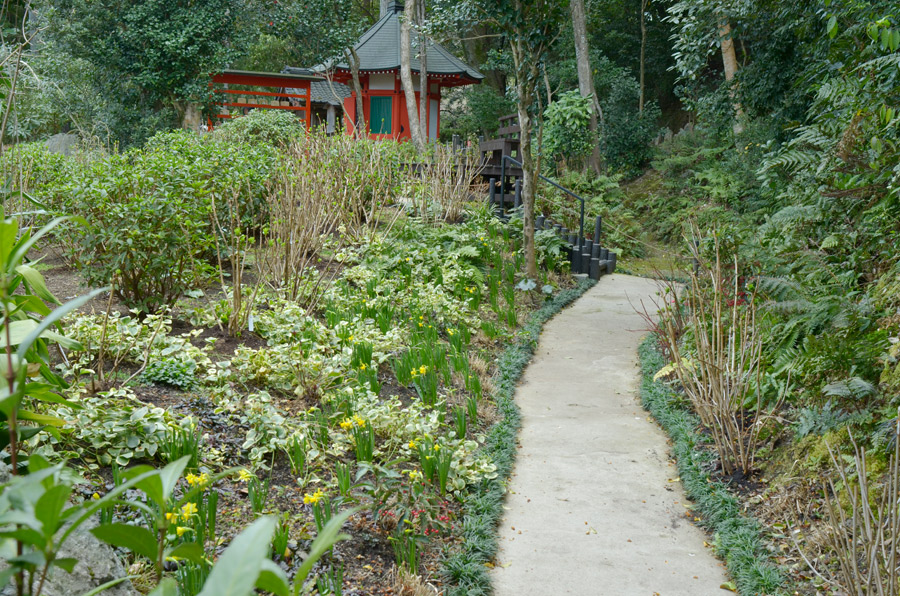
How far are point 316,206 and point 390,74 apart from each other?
1813cm

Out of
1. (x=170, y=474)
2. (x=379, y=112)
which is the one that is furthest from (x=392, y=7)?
(x=170, y=474)

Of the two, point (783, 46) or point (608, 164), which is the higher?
point (783, 46)

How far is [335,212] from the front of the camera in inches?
322

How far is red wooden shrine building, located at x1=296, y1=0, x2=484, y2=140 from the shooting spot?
2320 centimetres

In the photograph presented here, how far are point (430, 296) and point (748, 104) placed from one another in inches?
316

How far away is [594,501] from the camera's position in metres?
4.16

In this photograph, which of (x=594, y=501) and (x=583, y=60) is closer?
(x=594, y=501)

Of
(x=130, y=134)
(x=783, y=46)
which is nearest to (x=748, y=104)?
(x=783, y=46)

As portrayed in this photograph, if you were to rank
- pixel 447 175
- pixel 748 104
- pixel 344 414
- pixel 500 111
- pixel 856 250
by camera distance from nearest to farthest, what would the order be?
1. pixel 344 414
2. pixel 856 250
3. pixel 447 175
4. pixel 748 104
5. pixel 500 111

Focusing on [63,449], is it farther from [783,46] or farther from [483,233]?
[783,46]

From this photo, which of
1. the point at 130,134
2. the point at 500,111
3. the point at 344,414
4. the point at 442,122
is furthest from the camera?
the point at 442,122

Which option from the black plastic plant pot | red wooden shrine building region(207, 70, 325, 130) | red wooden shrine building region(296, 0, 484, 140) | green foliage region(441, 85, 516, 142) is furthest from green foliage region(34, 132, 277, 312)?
red wooden shrine building region(296, 0, 484, 140)

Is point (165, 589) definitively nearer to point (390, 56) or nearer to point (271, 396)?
point (271, 396)

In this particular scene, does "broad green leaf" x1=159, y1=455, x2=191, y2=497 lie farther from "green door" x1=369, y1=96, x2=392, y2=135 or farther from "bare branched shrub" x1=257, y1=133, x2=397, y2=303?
"green door" x1=369, y1=96, x2=392, y2=135
